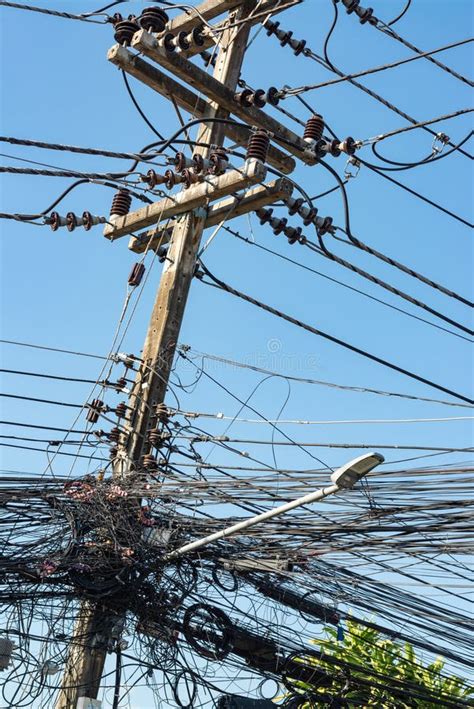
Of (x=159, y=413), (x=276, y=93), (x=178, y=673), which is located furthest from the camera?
(x=276, y=93)

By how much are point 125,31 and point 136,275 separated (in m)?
2.16

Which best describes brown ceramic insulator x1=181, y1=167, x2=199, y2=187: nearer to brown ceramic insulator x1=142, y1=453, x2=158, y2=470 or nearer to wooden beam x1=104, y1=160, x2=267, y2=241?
wooden beam x1=104, y1=160, x2=267, y2=241

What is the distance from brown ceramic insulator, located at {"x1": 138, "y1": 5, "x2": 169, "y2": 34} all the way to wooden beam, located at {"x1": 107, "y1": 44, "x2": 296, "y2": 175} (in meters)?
0.28

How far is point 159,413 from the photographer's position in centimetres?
969

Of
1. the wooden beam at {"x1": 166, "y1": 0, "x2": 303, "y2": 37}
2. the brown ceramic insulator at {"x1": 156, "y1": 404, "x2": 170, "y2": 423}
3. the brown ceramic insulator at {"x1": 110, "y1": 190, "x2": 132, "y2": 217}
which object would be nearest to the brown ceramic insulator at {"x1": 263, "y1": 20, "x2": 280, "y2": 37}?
the wooden beam at {"x1": 166, "y1": 0, "x2": 303, "y2": 37}

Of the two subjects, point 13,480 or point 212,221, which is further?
point 212,221

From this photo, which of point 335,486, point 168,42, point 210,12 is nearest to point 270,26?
point 210,12

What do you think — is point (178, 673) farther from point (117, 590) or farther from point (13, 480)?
point (13, 480)

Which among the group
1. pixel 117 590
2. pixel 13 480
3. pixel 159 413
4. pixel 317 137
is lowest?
pixel 117 590

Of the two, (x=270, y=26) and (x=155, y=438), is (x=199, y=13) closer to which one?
(x=270, y=26)

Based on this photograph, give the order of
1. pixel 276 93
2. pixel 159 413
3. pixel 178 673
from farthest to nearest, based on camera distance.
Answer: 1. pixel 276 93
2. pixel 159 413
3. pixel 178 673

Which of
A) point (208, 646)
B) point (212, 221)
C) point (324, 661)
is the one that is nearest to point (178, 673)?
point (208, 646)

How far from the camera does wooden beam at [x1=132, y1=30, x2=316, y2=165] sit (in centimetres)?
960

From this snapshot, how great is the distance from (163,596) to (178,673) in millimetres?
588
